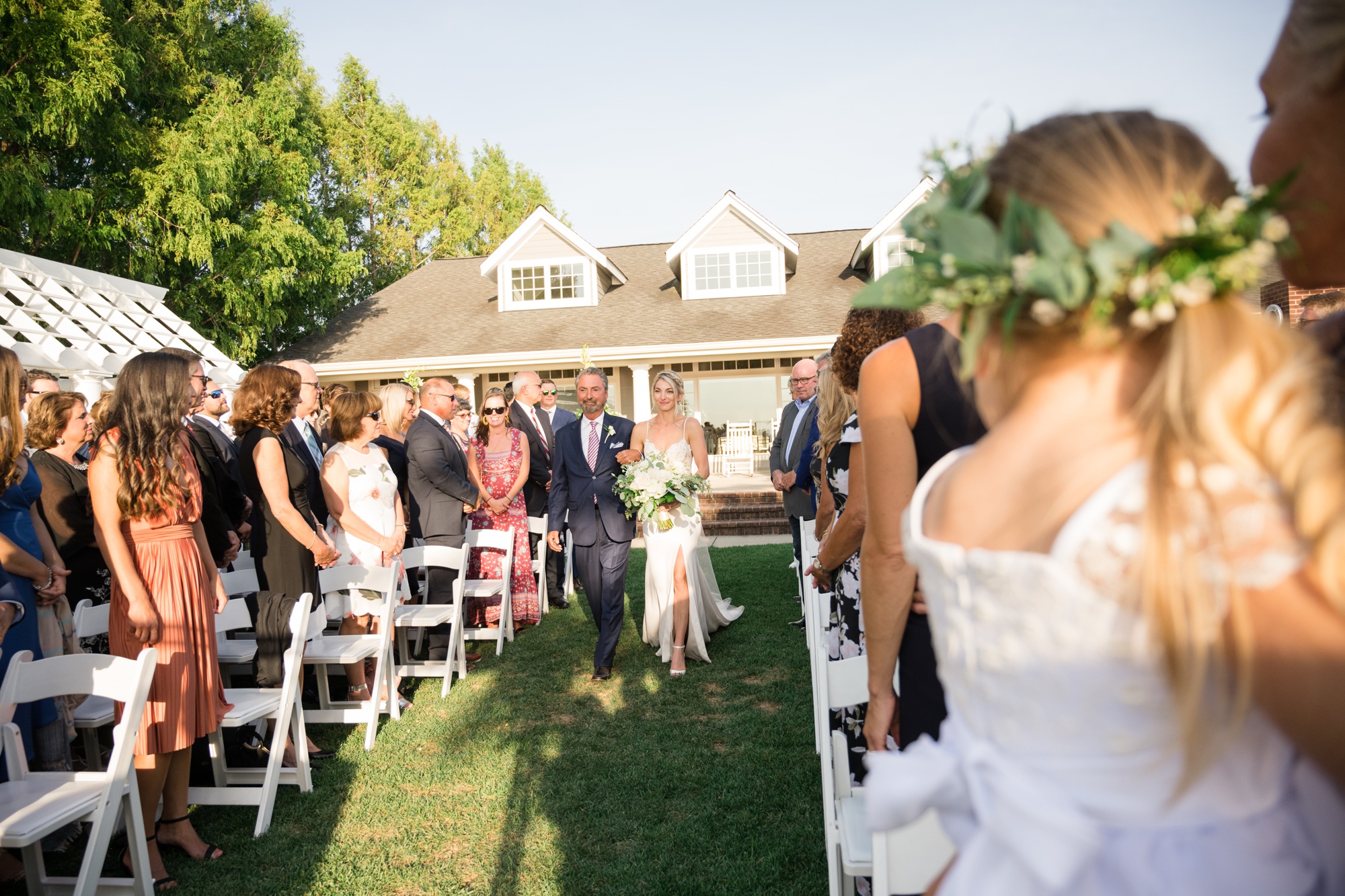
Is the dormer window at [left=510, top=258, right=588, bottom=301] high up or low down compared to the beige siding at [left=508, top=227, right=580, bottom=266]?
down

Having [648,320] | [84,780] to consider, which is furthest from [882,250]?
[84,780]

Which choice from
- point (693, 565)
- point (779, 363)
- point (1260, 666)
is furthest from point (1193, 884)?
point (779, 363)

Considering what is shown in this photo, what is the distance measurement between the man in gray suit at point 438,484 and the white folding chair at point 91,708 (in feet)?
10.3

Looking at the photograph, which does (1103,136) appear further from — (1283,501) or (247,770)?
(247,770)

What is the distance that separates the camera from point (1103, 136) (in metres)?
1.12

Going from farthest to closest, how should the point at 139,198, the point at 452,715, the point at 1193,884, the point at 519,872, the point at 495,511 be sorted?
the point at 139,198 → the point at 495,511 → the point at 452,715 → the point at 519,872 → the point at 1193,884

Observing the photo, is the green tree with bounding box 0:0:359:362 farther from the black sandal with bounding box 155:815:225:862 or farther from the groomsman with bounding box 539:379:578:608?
the black sandal with bounding box 155:815:225:862

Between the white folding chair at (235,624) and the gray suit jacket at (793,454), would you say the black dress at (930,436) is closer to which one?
the white folding chair at (235,624)

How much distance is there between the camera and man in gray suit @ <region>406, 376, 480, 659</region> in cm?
764

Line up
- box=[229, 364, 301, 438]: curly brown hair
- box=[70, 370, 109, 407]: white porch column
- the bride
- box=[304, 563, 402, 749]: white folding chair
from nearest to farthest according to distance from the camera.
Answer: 1. box=[229, 364, 301, 438]: curly brown hair
2. box=[304, 563, 402, 749]: white folding chair
3. the bride
4. box=[70, 370, 109, 407]: white porch column

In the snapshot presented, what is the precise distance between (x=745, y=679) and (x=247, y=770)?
3.67 meters

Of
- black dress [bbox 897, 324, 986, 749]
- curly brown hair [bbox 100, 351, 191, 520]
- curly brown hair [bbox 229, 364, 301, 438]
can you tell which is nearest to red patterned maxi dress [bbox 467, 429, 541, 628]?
curly brown hair [bbox 229, 364, 301, 438]

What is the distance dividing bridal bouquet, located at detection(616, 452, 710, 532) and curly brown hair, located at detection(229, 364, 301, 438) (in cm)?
272

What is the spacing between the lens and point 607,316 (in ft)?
76.5
